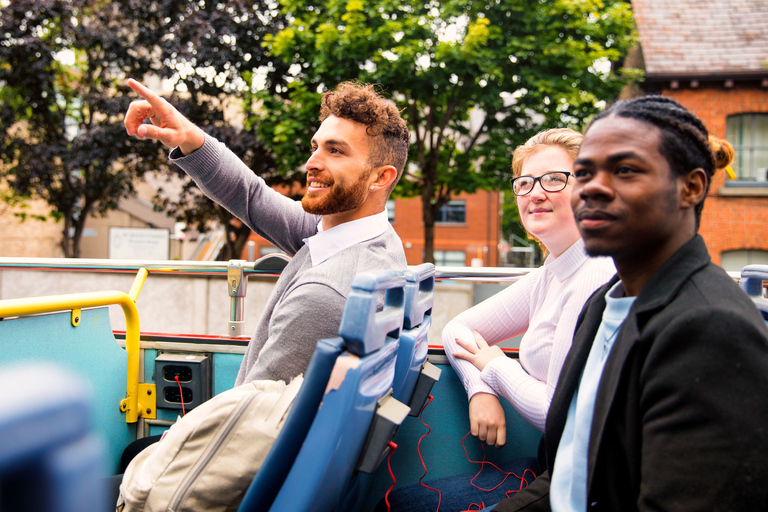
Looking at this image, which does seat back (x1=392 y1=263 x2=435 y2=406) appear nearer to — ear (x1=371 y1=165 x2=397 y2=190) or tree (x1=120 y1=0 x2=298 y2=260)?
ear (x1=371 y1=165 x2=397 y2=190)

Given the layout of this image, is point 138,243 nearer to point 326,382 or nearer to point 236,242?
point 236,242

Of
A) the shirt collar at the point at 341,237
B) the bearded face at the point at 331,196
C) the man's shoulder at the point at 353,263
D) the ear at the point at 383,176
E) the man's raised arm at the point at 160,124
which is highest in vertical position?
the man's raised arm at the point at 160,124

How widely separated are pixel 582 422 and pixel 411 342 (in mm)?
551

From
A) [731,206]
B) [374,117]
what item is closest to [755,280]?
[374,117]

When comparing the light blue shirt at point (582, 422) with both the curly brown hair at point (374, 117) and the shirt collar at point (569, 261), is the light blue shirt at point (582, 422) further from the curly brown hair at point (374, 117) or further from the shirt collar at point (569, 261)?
the curly brown hair at point (374, 117)

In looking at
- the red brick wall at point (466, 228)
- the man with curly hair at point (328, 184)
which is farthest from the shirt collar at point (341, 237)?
the red brick wall at point (466, 228)

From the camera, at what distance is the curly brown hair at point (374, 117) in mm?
1956

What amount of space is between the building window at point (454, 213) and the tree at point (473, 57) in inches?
737

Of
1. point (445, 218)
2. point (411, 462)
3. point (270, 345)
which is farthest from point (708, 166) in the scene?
point (445, 218)

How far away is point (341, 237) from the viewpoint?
1.87 metres

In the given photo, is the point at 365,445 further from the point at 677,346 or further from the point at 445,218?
the point at 445,218

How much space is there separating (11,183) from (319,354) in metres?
14.9

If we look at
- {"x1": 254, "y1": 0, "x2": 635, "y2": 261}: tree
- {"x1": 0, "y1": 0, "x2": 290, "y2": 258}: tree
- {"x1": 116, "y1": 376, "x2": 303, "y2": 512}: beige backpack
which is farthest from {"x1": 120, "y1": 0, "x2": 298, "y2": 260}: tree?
{"x1": 116, "y1": 376, "x2": 303, "y2": 512}: beige backpack

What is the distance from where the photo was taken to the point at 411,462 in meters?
2.17
